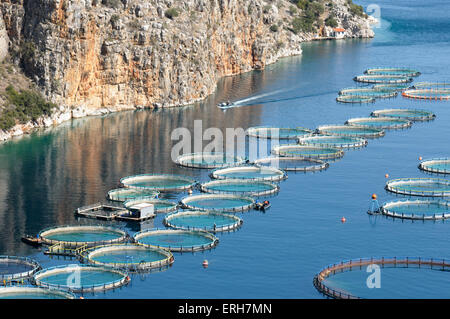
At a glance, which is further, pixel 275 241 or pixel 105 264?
pixel 275 241

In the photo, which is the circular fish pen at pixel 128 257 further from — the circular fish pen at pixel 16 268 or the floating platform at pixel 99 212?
the floating platform at pixel 99 212

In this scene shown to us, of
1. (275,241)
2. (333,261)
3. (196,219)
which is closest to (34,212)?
(196,219)

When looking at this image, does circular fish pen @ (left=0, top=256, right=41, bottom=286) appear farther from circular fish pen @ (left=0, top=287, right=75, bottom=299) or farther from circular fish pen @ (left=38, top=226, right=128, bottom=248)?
circular fish pen @ (left=38, top=226, right=128, bottom=248)

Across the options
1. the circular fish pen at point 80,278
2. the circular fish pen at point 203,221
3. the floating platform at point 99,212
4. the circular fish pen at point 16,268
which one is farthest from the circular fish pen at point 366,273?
the floating platform at point 99,212

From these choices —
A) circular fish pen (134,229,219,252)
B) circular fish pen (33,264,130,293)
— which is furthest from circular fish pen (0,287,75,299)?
circular fish pen (134,229,219,252)

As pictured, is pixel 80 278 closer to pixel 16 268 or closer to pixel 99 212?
pixel 16 268
